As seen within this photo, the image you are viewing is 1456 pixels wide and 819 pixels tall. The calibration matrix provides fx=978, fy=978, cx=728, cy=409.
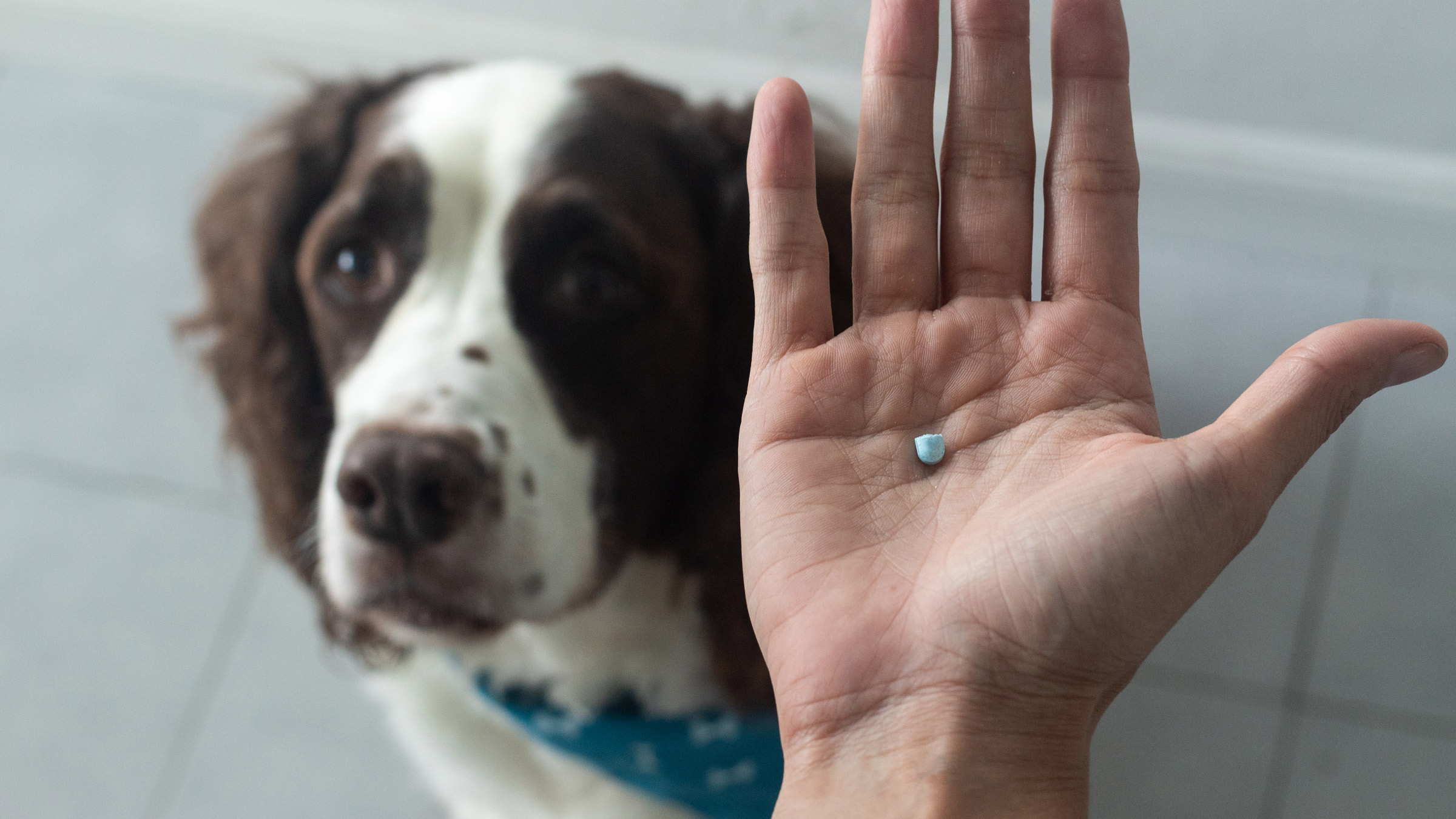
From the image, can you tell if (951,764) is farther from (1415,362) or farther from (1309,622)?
(1309,622)

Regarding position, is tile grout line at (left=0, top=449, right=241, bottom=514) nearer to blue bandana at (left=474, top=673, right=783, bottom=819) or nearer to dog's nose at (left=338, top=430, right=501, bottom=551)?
blue bandana at (left=474, top=673, right=783, bottom=819)

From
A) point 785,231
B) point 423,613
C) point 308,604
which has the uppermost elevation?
point 785,231

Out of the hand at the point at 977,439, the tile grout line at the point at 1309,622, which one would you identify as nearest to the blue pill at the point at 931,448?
the hand at the point at 977,439

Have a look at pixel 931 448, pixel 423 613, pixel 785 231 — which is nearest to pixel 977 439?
pixel 931 448

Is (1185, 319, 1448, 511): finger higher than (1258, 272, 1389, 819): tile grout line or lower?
higher

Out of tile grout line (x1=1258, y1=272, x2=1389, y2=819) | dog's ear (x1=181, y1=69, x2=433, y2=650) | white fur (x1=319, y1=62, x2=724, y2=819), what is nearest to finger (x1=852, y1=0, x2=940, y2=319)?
white fur (x1=319, y1=62, x2=724, y2=819)

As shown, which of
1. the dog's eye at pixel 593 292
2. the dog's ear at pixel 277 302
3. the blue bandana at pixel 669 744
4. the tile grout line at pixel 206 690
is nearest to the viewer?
the dog's eye at pixel 593 292

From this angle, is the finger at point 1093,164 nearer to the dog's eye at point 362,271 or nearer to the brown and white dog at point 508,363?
the brown and white dog at point 508,363

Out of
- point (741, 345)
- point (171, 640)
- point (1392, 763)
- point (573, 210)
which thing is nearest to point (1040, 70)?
point (741, 345)
